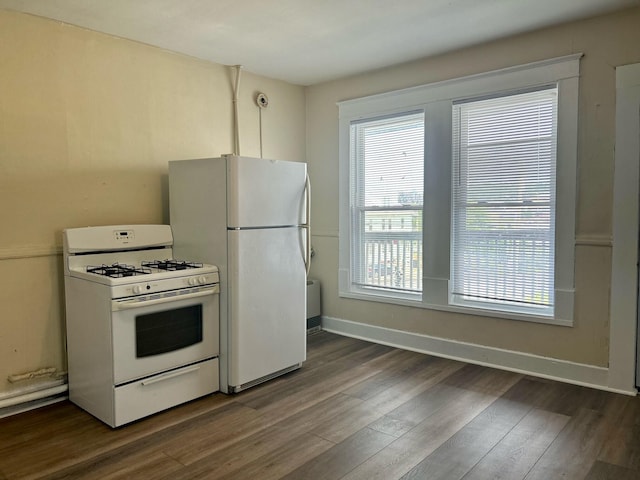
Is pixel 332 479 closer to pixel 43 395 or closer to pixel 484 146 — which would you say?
pixel 43 395

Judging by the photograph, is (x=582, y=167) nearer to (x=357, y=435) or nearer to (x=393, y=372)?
(x=393, y=372)

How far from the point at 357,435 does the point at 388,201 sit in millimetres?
2217

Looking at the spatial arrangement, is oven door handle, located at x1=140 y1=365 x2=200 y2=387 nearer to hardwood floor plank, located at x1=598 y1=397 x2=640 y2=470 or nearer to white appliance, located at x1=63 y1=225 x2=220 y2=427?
white appliance, located at x1=63 y1=225 x2=220 y2=427

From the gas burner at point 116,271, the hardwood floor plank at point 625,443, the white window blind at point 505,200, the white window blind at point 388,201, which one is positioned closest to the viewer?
the hardwood floor plank at point 625,443

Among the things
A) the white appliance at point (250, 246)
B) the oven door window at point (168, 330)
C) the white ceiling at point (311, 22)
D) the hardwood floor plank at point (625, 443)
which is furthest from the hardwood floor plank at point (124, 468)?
the white ceiling at point (311, 22)

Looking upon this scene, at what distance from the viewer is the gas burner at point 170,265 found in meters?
3.09

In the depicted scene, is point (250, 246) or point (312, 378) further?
point (312, 378)

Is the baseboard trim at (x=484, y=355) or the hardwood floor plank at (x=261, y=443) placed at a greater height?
the baseboard trim at (x=484, y=355)

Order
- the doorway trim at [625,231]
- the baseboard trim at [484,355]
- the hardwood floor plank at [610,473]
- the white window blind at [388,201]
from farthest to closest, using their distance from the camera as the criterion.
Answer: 1. the white window blind at [388,201]
2. the baseboard trim at [484,355]
3. the doorway trim at [625,231]
4. the hardwood floor plank at [610,473]

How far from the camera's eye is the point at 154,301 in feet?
9.07

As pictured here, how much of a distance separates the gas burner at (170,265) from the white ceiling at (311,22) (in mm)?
1545

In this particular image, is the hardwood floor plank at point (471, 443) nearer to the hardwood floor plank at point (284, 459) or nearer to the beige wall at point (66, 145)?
the hardwood floor plank at point (284, 459)

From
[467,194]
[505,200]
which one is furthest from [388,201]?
[505,200]

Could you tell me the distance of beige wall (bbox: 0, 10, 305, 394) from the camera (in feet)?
9.31
